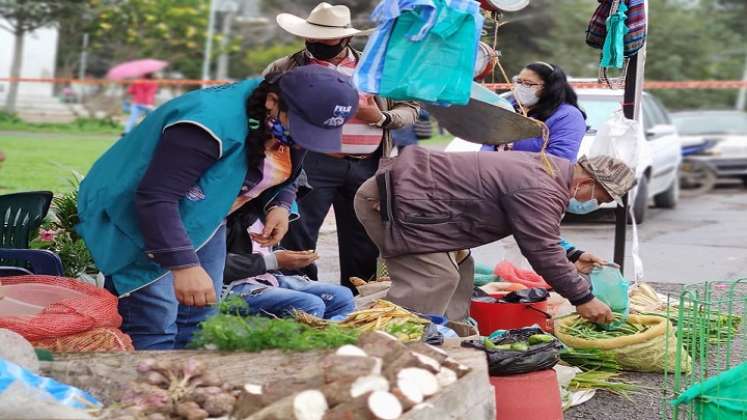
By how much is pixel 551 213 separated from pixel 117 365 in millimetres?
2345

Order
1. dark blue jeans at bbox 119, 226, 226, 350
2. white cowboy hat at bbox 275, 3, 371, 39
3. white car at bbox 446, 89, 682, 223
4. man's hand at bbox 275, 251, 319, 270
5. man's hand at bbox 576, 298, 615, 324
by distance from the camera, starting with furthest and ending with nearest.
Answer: white car at bbox 446, 89, 682, 223 < white cowboy hat at bbox 275, 3, 371, 39 < man's hand at bbox 275, 251, 319, 270 < man's hand at bbox 576, 298, 615, 324 < dark blue jeans at bbox 119, 226, 226, 350

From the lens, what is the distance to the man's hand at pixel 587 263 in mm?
6234

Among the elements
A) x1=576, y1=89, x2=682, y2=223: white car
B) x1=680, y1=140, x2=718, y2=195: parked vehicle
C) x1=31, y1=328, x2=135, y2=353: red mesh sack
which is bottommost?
x1=680, y1=140, x2=718, y2=195: parked vehicle

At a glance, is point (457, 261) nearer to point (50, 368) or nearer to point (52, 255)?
point (52, 255)

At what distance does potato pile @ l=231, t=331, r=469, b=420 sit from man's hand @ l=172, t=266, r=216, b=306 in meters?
0.45

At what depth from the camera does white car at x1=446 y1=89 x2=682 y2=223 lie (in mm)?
11672

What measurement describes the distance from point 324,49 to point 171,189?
2737mm

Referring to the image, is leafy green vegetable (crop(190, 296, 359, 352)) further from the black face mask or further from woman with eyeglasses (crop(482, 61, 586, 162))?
woman with eyeglasses (crop(482, 61, 586, 162))

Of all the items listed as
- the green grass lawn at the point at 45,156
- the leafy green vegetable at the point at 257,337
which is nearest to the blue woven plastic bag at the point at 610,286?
the leafy green vegetable at the point at 257,337

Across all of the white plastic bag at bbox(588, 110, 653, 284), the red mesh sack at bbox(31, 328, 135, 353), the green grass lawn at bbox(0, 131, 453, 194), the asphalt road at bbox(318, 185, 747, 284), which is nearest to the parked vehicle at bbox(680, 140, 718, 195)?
the asphalt road at bbox(318, 185, 747, 284)

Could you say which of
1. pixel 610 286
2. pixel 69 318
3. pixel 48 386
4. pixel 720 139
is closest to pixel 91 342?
pixel 69 318

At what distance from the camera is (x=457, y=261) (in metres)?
6.16

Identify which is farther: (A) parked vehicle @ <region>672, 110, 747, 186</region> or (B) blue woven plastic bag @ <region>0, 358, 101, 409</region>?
(A) parked vehicle @ <region>672, 110, 747, 186</region>

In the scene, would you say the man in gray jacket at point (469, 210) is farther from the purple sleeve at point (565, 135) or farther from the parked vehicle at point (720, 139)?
the parked vehicle at point (720, 139)
